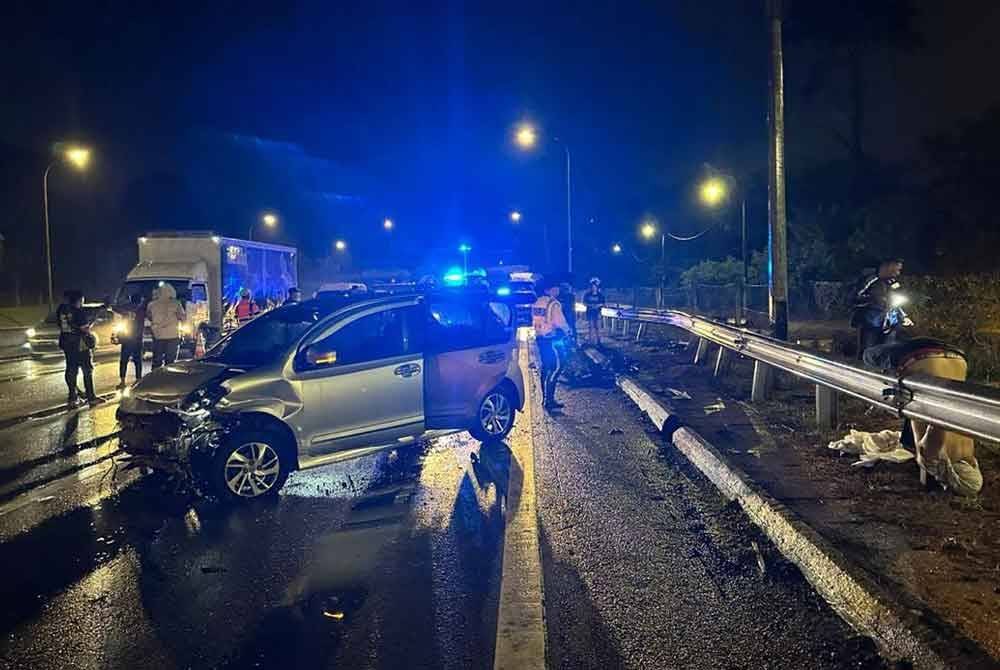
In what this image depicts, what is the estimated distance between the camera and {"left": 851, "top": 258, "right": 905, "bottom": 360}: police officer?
863cm

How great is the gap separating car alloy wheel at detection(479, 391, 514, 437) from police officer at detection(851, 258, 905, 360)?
12.6 ft

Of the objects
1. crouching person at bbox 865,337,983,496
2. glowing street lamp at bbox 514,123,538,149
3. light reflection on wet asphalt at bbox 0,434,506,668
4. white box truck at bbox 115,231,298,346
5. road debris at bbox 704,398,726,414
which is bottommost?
light reflection on wet asphalt at bbox 0,434,506,668

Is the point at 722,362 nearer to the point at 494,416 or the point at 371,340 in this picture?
the point at 494,416

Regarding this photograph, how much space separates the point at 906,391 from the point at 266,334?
19.9 feet

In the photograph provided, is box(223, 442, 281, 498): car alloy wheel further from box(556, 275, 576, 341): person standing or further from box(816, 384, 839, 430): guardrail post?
box(556, 275, 576, 341): person standing

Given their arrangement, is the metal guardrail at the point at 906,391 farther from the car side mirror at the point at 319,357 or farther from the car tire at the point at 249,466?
the car tire at the point at 249,466

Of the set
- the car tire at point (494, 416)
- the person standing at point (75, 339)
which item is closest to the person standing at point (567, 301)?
the car tire at point (494, 416)

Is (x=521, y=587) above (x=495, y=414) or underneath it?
underneath

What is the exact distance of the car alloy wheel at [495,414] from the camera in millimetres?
9641

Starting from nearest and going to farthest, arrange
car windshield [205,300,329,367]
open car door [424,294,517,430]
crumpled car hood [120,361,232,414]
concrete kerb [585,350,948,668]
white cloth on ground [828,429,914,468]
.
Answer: concrete kerb [585,350,948,668], white cloth on ground [828,429,914,468], crumpled car hood [120,361,232,414], car windshield [205,300,329,367], open car door [424,294,517,430]

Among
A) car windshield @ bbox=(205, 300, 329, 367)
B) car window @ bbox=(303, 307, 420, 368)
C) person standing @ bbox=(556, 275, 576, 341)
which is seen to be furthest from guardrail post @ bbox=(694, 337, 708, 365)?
car windshield @ bbox=(205, 300, 329, 367)

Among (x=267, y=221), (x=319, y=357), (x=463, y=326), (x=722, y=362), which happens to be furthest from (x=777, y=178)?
(x=267, y=221)

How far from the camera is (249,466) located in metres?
7.62

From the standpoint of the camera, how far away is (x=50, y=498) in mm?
7824
